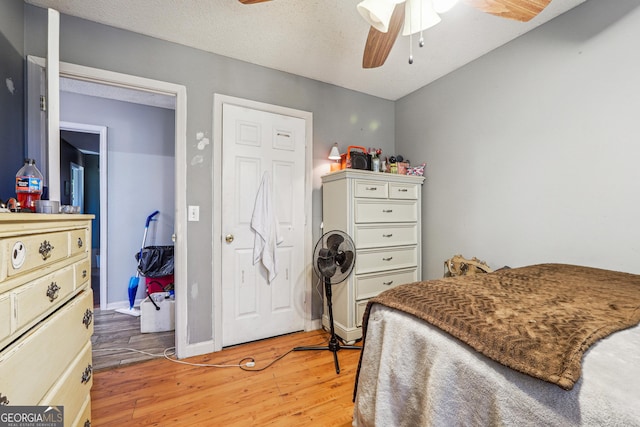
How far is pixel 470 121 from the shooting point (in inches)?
93.7

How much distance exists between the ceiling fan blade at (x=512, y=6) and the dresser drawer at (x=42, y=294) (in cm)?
203

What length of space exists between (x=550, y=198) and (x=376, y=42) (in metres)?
1.61

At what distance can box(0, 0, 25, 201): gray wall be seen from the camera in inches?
57.3

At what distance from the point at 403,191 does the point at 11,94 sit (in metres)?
2.90

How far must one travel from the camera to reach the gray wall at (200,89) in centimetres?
186

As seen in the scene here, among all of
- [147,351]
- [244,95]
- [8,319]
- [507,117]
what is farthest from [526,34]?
[147,351]

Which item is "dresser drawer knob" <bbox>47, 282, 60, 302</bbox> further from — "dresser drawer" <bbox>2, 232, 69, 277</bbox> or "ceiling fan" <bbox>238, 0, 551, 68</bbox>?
"ceiling fan" <bbox>238, 0, 551, 68</bbox>

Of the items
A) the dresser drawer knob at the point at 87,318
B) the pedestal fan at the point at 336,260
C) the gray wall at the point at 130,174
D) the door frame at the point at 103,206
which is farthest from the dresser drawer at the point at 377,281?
the door frame at the point at 103,206

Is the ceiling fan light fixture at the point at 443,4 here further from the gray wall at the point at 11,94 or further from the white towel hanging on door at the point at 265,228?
the gray wall at the point at 11,94

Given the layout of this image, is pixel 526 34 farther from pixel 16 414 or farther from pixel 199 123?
pixel 16 414

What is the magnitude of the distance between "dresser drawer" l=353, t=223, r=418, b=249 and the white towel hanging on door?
0.75 m

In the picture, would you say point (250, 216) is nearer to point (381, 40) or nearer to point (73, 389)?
point (73, 389)

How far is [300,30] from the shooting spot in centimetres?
197

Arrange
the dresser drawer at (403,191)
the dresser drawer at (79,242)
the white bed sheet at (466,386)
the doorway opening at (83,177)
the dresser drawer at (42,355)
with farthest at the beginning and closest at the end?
the doorway opening at (83,177)
the dresser drawer at (403,191)
the dresser drawer at (79,242)
the dresser drawer at (42,355)
the white bed sheet at (466,386)
